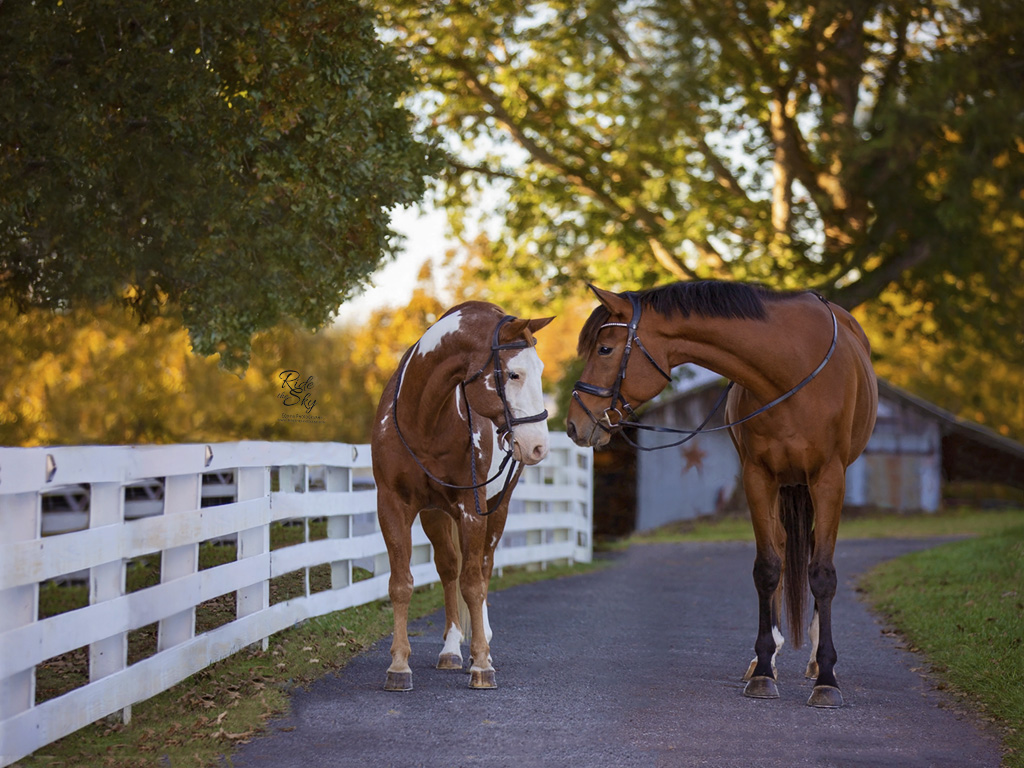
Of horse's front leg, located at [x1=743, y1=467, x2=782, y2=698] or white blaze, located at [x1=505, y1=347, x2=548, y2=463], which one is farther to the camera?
horse's front leg, located at [x1=743, y1=467, x2=782, y2=698]

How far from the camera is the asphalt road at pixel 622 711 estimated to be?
4668 mm

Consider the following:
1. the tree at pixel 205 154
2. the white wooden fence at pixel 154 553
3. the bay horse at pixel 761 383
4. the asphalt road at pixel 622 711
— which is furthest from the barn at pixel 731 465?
the bay horse at pixel 761 383

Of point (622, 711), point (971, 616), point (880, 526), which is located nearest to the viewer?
point (622, 711)

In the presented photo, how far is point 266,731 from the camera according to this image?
4988 millimetres

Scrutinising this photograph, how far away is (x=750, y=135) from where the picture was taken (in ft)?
72.7

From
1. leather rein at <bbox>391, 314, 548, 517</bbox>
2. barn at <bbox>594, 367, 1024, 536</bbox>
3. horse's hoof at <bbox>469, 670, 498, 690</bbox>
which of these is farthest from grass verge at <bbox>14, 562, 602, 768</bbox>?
barn at <bbox>594, 367, 1024, 536</bbox>

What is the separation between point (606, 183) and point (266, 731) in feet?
61.4

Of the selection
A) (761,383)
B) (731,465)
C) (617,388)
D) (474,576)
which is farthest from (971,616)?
(731,465)

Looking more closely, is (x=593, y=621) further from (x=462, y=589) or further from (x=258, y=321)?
(x=258, y=321)

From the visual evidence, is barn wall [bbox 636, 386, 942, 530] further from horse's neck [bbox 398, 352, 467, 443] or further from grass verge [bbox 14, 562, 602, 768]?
horse's neck [bbox 398, 352, 467, 443]

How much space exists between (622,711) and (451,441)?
5.68ft

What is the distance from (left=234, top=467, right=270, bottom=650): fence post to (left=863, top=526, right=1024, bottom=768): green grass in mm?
3999

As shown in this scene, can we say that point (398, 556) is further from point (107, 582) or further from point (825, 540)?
point (825, 540)

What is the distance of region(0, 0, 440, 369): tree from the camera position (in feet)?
29.0
